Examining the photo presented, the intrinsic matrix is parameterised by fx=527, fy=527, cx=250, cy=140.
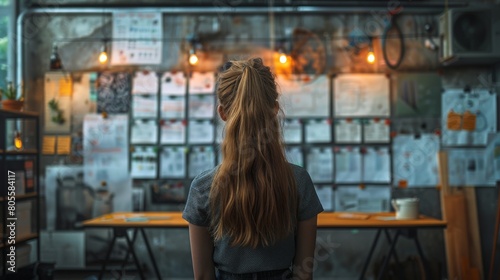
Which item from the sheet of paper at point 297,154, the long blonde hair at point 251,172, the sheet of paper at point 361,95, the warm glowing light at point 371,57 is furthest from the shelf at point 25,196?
the warm glowing light at point 371,57

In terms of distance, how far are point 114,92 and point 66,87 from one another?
52 cm

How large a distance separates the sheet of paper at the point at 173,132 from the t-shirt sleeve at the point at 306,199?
384 centimetres

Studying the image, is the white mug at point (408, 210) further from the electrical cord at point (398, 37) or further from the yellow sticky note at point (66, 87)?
the yellow sticky note at point (66, 87)

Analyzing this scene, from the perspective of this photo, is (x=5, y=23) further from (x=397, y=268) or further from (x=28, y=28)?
(x=397, y=268)

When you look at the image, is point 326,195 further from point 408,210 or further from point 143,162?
point 143,162

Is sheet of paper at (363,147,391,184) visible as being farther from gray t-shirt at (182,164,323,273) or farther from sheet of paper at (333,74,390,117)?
gray t-shirt at (182,164,323,273)

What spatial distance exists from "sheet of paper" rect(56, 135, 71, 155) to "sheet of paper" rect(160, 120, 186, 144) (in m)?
0.99

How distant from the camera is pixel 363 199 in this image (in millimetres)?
5430

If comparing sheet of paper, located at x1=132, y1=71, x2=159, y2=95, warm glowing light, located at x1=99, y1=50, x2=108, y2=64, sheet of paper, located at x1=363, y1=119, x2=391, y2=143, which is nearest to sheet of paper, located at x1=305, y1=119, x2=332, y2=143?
sheet of paper, located at x1=363, y1=119, x2=391, y2=143

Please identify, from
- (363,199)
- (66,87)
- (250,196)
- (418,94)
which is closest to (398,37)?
(418,94)

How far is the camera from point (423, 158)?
5402 mm

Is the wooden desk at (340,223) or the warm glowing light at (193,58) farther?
the warm glowing light at (193,58)

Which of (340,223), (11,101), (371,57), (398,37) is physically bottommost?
(340,223)

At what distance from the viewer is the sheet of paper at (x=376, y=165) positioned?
5.43 metres
